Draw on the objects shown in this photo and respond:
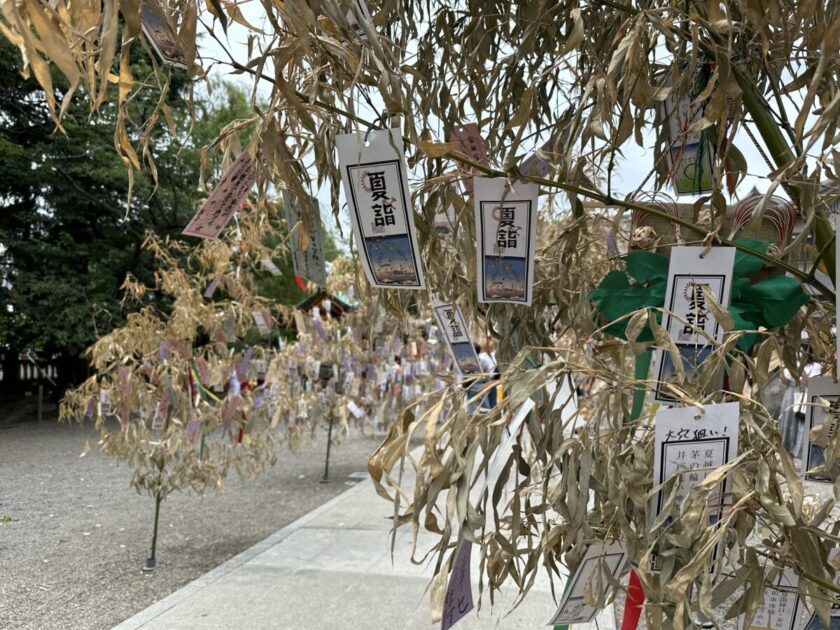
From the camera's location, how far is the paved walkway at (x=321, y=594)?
3.68 metres

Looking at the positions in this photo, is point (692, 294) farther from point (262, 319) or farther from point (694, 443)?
point (262, 319)

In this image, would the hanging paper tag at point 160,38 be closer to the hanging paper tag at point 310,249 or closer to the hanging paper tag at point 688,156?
the hanging paper tag at point 310,249

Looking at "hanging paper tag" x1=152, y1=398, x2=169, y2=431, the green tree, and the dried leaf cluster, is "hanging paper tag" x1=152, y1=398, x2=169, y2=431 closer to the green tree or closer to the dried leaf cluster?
the dried leaf cluster

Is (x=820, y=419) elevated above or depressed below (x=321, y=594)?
above

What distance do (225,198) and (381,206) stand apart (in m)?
0.40

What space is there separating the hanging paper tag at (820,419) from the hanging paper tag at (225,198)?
1.19m

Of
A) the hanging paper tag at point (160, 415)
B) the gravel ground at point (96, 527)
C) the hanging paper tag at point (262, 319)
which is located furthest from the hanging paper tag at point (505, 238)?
the hanging paper tag at point (262, 319)

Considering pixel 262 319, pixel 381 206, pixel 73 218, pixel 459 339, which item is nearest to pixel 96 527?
pixel 262 319

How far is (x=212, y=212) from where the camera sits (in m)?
1.53

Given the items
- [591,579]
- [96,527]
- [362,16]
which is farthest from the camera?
[96,527]

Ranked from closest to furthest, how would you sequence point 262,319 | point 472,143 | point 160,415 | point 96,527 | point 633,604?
1. point 633,604
2. point 472,143
3. point 160,415
4. point 262,319
5. point 96,527

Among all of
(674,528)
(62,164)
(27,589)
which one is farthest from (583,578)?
(62,164)

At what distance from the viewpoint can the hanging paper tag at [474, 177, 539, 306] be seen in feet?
4.56

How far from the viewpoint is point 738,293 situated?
1380 mm
